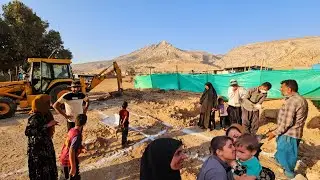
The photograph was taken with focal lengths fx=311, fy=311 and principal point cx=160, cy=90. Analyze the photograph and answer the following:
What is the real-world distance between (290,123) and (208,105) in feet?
13.3

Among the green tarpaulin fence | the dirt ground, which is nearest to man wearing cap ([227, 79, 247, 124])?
the dirt ground

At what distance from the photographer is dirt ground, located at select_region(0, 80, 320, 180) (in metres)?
5.78

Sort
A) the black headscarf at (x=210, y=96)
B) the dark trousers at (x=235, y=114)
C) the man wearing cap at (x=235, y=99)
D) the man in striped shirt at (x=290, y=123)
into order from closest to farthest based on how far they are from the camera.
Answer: the man in striped shirt at (x=290, y=123) → the man wearing cap at (x=235, y=99) → the dark trousers at (x=235, y=114) → the black headscarf at (x=210, y=96)

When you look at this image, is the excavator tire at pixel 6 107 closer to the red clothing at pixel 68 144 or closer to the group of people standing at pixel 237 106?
the group of people standing at pixel 237 106

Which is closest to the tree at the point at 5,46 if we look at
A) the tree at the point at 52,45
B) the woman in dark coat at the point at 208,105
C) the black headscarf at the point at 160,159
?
the tree at the point at 52,45

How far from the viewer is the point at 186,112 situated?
41.5 ft

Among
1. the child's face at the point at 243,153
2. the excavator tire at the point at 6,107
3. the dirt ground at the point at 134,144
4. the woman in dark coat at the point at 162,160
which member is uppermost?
the woman in dark coat at the point at 162,160

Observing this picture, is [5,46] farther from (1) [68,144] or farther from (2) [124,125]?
(1) [68,144]

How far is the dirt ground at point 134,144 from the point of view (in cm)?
578

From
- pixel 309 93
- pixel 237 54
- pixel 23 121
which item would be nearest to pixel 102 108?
pixel 23 121

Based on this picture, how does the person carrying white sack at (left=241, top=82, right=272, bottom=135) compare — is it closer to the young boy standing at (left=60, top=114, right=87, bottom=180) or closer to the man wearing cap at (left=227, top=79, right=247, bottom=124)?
the man wearing cap at (left=227, top=79, right=247, bottom=124)

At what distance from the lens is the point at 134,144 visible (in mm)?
7145

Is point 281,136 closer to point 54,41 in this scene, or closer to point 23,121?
point 23,121

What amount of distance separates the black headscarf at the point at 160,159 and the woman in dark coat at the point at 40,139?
2.25 m
